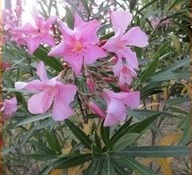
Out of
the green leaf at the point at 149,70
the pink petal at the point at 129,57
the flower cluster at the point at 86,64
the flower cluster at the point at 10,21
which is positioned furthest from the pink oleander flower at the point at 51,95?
the flower cluster at the point at 10,21

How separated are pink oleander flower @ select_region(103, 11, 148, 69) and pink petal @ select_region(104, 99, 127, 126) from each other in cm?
8

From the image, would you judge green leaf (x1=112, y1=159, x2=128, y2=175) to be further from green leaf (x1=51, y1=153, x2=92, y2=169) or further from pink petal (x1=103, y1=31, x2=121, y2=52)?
pink petal (x1=103, y1=31, x2=121, y2=52)

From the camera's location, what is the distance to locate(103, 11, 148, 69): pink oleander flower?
1.99 ft

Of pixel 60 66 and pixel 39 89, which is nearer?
pixel 39 89

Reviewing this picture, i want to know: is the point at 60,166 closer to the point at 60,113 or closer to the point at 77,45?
the point at 60,113

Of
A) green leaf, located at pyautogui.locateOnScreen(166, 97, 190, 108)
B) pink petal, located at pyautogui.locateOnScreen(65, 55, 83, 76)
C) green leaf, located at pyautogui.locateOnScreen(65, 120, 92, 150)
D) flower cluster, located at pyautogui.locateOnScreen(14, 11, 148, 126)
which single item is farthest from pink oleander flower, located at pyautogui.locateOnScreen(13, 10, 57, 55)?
green leaf, located at pyautogui.locateOnScreen(166, 97, 190, 108)

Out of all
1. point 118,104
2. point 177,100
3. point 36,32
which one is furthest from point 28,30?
point 177,100

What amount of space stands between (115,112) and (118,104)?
0.06 feet

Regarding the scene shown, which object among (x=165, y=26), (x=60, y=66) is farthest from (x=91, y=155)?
(x=165, y=26)

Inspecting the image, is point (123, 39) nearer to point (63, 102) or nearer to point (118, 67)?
point (118, 67)

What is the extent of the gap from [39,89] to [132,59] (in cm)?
17

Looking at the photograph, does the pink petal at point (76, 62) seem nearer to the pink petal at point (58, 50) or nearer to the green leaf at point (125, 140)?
the pink petal at point (58, 50)

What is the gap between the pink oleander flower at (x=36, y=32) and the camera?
2.23ft

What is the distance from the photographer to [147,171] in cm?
75
